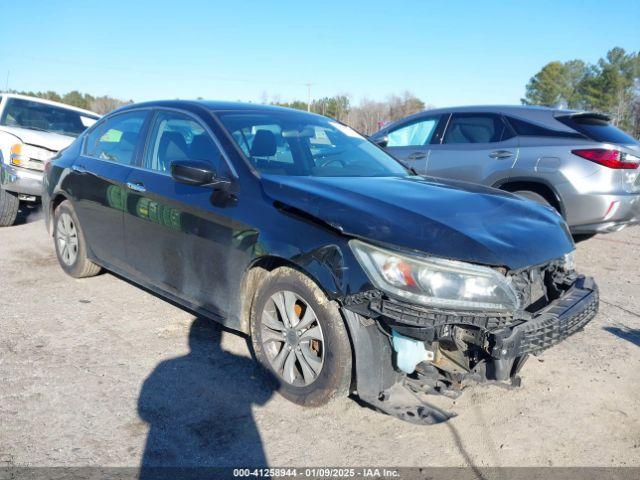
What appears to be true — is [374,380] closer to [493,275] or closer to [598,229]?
[493,275]

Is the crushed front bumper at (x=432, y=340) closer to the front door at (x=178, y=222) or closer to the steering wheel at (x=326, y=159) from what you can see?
the front door at (x=178, y=222)

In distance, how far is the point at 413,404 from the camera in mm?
2701

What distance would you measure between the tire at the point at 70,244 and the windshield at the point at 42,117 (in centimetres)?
331

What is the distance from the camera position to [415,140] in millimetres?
7141

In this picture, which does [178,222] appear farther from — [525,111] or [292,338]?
[525,111]

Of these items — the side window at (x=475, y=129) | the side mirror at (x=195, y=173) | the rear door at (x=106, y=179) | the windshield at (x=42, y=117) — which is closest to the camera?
the side mirror at (x=195, y=173)

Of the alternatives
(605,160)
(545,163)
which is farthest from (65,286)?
(605,160)

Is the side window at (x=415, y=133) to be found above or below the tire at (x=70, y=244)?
above

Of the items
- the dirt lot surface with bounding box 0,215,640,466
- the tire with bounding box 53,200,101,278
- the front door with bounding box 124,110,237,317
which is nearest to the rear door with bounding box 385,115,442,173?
the dirt lot surface with bounding box 0,215,640,466

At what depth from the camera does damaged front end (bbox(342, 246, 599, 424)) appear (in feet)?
8.09

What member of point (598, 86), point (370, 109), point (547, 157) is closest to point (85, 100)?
point (370, 109)

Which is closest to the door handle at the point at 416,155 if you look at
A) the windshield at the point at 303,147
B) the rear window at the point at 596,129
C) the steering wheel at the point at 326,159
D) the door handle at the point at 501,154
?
the door handle at the point at 501,154

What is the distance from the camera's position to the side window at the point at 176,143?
140 inches

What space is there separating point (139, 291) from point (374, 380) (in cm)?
287
